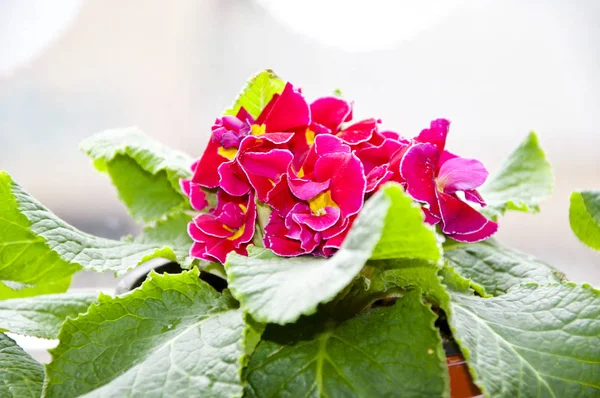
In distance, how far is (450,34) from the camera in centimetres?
138

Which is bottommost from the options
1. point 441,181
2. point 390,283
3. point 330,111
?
point 390,283

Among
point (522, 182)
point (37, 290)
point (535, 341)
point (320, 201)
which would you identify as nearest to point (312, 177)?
point (320, 201)

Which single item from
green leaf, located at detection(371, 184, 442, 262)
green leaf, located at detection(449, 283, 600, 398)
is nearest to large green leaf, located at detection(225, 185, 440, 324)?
green leaf, located at detection(371, 184, 442, 262)

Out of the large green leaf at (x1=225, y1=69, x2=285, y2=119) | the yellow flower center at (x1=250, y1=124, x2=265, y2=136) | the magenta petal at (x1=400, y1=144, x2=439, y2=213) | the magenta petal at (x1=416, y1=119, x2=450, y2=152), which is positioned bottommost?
the magenta petal at (x1=400, y1=144, x2=439, y2=213)

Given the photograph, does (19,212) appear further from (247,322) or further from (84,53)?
(84,53)

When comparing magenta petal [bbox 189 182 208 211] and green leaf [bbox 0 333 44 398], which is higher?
magenta petal [bbox 189 182 208 211]

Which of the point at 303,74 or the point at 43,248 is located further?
the point at 303,74

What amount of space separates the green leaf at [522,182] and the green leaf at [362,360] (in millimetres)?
278

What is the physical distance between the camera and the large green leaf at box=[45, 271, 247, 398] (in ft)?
1.48

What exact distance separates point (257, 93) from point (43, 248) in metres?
0.31

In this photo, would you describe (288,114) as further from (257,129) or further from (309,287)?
(309,287)

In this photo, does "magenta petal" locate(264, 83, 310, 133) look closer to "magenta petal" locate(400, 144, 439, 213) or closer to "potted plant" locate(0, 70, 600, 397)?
"potted plant" locate(0, 70, 600, 397)

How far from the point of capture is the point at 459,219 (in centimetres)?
60

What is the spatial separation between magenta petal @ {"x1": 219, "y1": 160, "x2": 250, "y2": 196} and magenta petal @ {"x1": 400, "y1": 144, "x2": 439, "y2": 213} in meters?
0.17
